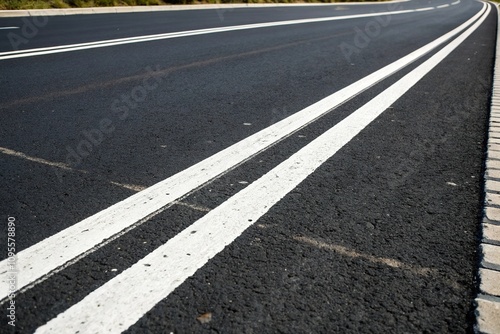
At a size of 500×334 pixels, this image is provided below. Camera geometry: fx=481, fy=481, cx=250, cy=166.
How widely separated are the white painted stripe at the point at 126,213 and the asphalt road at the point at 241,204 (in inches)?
0.5

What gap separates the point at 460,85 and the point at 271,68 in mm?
2464

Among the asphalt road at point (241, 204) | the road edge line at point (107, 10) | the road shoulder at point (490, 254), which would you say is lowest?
the road shoulder at point (490, 254)

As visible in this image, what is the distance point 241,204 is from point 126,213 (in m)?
0.58

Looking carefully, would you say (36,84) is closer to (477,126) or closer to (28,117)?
(28,117)

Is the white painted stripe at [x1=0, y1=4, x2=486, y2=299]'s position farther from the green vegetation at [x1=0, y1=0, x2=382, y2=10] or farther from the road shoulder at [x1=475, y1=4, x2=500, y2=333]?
the green vegetation at [x1=0, y1=0, x2=382, y2=10]

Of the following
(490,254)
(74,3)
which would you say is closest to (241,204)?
(490,254)

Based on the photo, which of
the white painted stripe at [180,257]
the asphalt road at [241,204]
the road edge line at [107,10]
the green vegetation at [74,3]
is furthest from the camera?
the green vegetation at [74,3]

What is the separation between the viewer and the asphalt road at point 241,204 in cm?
173

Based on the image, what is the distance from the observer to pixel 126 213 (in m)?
2.38

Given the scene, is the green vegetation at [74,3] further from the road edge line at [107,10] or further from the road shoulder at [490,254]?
the road shoulder at [490,254]

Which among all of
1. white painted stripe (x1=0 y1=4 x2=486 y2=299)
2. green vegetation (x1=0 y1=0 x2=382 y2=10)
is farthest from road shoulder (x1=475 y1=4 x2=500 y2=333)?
green vegetation (x1=0 y1=0 x2=382 y2=10)

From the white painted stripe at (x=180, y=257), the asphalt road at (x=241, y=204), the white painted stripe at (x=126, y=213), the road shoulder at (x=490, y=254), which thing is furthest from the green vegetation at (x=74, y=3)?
the road shoulder at (x=490, y=254)

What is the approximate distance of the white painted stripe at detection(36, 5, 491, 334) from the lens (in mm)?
1634

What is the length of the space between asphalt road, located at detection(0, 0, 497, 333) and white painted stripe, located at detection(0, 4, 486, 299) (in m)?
0.01
